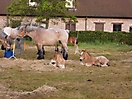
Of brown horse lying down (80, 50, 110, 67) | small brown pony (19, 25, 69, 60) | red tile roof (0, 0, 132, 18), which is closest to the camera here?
brown horse lying down (80, 50, 110, 67)

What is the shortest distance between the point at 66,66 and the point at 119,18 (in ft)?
86.6

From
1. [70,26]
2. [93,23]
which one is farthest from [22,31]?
[93,23]

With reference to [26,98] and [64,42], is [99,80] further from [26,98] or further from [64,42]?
[64,42]

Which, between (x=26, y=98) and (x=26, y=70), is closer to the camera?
(x=26, y=98)

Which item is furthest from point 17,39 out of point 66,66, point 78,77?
point 78,77

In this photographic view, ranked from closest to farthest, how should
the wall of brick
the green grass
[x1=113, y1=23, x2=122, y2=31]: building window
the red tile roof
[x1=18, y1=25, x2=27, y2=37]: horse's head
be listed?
the green grass
[x1=18, y1=25, x2=27, y2=37]: horse's head
the red tile roof
the wall of brick
[x1=113, y1=23, x2=122, y2=31]: building window

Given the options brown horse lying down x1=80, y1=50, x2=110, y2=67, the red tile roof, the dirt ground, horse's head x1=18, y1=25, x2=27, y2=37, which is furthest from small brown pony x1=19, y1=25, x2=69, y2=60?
the red tile roof

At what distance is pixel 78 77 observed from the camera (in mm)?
12922

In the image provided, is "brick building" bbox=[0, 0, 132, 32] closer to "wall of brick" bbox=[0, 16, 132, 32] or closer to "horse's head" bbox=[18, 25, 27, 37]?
"wall of brick" bbox=[0, 16, 132, 32]

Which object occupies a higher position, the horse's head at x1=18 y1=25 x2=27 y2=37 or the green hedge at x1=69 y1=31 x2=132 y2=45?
the horse's head at x1=18 y1=25 x2=27 y2=37

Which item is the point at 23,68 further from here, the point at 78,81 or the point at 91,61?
the point at 78,81

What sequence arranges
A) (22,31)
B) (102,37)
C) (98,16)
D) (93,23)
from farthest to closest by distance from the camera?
(93,23) < (98,16) < (102,37) < (22,31)

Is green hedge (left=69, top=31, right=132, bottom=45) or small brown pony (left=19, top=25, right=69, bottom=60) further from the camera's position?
green hedge (left=69, top=31, right=132, bottom=45)

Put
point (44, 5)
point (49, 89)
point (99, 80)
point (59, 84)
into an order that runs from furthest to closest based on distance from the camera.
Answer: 1. point (44, 5)
2. point (99, 80)
3. point (59, 84)
4. point (49, 89)
